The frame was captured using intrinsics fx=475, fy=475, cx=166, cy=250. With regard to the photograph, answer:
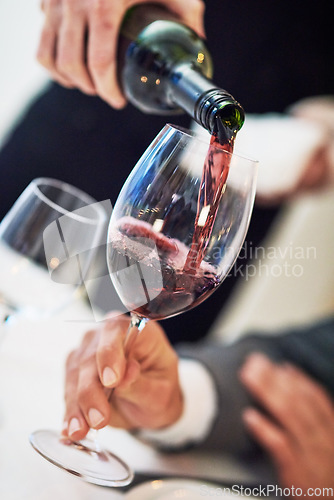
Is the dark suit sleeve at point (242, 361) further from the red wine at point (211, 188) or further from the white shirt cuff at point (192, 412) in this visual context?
the red wine at point (211, 188)

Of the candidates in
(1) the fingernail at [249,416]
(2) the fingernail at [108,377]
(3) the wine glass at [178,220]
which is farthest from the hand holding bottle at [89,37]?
(1) the fingernail at [249,416]

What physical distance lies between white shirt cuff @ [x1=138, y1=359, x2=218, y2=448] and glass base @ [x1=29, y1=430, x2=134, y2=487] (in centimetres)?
12

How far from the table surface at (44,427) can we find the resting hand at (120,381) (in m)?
0.05

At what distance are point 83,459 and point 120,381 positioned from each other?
3.1 inches

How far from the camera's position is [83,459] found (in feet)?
1.44

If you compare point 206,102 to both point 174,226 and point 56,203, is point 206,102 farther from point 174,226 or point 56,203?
point 56,203

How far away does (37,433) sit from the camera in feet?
1.55

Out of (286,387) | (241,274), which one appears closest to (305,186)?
(241,274)

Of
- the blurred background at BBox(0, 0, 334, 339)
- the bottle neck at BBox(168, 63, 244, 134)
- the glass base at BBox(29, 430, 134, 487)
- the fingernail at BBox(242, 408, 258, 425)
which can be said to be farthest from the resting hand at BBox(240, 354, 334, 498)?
the blurred background at BBox(0, 0, 334, 339)

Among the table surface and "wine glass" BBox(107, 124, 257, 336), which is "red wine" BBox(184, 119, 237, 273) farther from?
the table surface

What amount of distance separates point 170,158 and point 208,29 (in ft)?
3.00

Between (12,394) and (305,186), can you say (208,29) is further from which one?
(12,394)

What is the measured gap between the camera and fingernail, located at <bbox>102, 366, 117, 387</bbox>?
0.41 metres

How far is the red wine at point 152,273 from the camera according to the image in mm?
375
